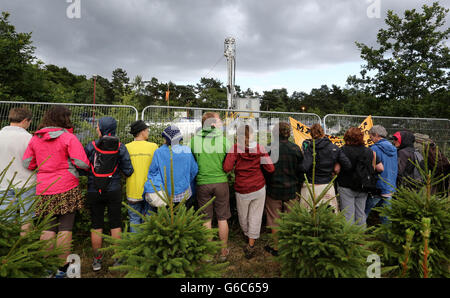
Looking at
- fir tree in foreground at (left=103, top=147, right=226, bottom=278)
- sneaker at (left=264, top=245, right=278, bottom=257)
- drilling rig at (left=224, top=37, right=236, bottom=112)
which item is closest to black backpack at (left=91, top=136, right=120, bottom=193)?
fir tree in foreground at (left=103, top=147, right=226, bottom=278)

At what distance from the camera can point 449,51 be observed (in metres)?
13.6

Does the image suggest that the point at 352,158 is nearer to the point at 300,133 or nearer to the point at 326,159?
the point at 326,159

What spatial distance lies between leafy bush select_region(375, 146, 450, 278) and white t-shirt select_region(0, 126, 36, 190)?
4.14 m

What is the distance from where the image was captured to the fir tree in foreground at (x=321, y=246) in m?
1.73

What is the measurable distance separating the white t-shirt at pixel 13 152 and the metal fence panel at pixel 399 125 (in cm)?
595

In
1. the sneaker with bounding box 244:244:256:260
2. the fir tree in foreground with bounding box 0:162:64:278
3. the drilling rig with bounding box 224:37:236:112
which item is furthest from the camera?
the drilling rig with bounding box 224:37:236:112

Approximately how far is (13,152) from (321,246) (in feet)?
11.8

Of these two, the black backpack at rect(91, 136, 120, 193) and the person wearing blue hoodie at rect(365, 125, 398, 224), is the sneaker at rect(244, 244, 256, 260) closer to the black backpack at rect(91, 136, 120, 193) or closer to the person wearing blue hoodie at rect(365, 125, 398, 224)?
the person wearing blue hoodie at rect(365, 125, 398, 224)

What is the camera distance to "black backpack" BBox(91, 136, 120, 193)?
2.72 metres

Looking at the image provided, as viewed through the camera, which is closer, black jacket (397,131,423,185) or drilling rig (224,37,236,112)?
black jacket (397,131,423,185)

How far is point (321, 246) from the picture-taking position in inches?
68.7

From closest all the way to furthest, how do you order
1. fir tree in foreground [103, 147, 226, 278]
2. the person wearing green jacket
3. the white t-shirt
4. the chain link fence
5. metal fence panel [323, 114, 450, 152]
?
fir tree in foreground [103, 147, 226, 278]
the white t-shirt
the person wearing green jacket
the chain link fence
metal fence panel [323, 114, 450, 152]

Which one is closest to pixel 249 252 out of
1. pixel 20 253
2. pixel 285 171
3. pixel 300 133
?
pixel 285 171

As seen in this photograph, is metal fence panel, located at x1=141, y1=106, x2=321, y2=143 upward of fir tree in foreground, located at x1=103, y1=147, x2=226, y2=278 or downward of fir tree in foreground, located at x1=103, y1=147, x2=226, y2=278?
upward
